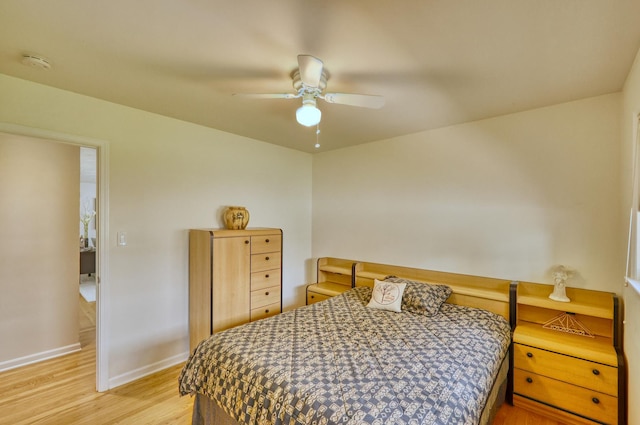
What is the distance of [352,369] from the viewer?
1573 mm

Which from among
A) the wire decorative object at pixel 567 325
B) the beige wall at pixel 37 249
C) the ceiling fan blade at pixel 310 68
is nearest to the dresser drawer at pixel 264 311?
the beige wall at pixel 37 249

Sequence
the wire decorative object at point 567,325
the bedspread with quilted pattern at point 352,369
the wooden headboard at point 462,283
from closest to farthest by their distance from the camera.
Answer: the bedspread with quilted pattern at point 352,369, the wire decorative object at point 567,325, the wooden headboard at point 462,283

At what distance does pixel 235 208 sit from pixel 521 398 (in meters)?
3.01

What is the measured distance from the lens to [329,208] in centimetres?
411

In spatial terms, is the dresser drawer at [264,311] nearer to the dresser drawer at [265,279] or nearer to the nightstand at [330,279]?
the dresser drawer at [265,279]

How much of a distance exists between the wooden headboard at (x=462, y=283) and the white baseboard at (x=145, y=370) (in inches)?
81.1

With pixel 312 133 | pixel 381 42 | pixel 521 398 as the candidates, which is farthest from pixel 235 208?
pixel 521 398

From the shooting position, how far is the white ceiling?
1312 millimetres

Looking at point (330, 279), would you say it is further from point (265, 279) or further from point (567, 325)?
point (567, 325)

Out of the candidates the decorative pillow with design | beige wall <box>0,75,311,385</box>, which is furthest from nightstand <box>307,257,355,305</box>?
beige wall <box>0,75,311,385</box>

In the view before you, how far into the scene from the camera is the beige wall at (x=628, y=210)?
1.52 meters

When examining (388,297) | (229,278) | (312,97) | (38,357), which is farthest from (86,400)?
(312,97)

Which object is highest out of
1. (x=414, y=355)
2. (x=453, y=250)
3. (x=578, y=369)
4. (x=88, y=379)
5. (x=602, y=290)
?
(x=453, y=250)

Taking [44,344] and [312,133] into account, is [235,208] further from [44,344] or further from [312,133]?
[44,344]
